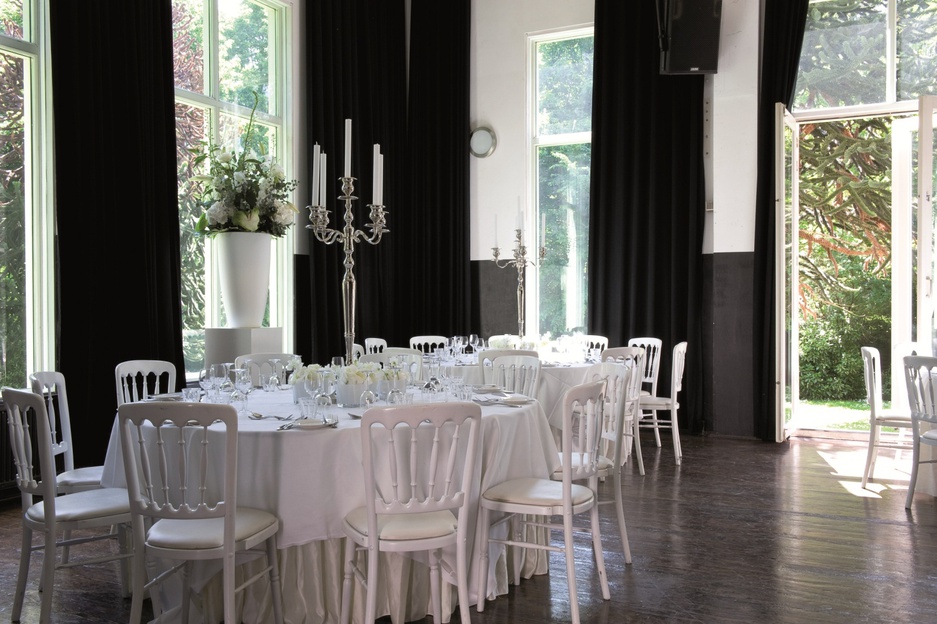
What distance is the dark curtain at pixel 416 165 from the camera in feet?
27.8

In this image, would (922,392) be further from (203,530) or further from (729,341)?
(203,530)

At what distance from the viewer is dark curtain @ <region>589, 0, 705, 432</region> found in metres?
7.77

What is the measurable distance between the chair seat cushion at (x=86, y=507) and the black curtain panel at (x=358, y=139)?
438 cm

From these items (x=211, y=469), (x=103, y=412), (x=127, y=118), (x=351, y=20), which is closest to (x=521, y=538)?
(x=211, y=469)

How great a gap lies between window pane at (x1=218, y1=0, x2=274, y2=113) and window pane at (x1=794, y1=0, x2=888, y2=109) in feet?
17.7

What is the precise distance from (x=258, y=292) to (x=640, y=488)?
3192 millimetres

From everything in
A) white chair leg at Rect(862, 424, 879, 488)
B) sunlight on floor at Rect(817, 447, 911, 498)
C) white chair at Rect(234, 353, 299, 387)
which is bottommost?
sunlight on floor at Rect(817, 447, 911, 498)

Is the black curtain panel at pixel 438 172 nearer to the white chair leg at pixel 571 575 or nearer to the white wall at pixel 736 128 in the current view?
the white wall at pixel 736 128

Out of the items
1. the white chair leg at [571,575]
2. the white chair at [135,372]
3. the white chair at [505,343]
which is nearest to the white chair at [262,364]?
the white chair at [135,372]

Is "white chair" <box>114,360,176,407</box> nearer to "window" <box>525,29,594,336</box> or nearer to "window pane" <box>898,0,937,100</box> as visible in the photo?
"window" <box>525,29,594,336</box>

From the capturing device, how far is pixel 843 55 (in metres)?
7.53

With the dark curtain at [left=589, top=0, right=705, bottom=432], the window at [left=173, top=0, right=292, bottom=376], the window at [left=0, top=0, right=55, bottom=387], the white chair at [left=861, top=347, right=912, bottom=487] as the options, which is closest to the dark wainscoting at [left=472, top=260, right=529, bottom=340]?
the dark curtain at [left=589, top=0, right=705, bottom=432]

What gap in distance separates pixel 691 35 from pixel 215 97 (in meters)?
4.55

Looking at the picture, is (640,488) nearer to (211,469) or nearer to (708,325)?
(708,325)
